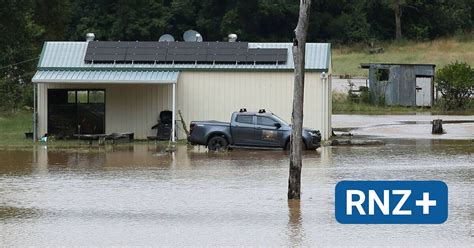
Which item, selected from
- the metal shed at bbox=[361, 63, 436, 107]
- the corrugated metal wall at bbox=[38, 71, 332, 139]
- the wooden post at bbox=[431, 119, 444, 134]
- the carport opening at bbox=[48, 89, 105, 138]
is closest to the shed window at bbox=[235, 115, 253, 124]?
A: the corrugated metal wall at bbox=[38, 71, 332, 139]

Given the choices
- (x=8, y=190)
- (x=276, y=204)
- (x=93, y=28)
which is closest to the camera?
(x=276, y=204)

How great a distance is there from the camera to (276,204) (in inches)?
803

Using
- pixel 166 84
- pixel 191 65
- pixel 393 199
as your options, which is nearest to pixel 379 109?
pixel 191 65

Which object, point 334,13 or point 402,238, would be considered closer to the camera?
point 402,238

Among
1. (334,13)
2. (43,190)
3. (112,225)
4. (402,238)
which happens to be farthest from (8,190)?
(334,13)

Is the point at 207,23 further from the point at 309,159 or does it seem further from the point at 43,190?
the point at 43,190

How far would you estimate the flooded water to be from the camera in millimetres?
16500

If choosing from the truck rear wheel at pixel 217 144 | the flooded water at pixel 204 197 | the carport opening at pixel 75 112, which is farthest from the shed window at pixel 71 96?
the truck rear wheel at pixel 217 144

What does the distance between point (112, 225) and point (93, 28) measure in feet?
266

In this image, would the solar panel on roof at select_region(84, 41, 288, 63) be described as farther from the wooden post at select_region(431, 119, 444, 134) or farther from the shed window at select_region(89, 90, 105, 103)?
the wooden post at select_region(431, 119, 444, 134)

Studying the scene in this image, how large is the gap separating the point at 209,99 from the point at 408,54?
4743 centimetres

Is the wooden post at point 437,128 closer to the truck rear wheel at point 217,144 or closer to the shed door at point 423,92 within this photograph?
the truck rear wheel at point 217,144

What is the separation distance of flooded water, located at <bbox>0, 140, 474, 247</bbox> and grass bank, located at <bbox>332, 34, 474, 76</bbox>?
45.2 meters

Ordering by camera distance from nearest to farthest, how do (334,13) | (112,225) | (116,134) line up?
(112,225), (116,134), (334,13)
